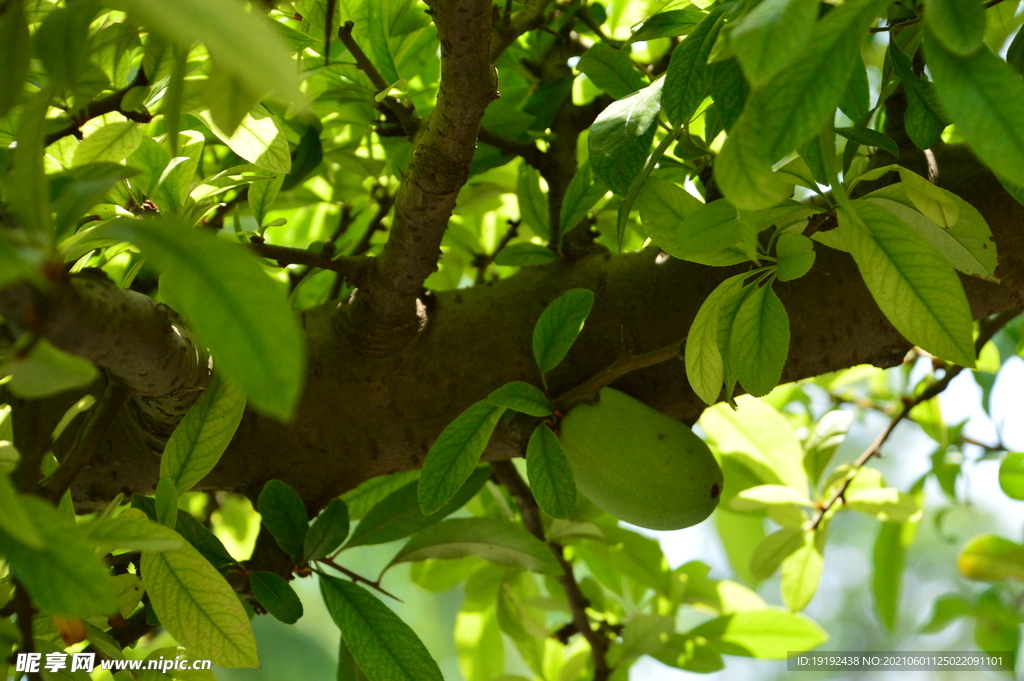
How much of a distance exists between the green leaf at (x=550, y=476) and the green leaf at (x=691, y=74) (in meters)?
0.21

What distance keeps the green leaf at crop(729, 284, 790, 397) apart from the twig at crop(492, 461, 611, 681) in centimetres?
31

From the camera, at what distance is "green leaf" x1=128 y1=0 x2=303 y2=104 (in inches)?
7.0

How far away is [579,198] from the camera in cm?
51

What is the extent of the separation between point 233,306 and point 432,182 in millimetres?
216

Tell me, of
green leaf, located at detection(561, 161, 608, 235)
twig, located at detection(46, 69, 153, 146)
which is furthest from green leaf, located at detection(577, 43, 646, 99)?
twig, located at detection(46, 69, 153, 146)

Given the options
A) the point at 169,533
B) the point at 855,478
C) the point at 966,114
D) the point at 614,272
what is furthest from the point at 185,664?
the point at 855,478

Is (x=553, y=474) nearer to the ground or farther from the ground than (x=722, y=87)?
nearer to the ground

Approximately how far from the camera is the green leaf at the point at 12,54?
0.77 ft

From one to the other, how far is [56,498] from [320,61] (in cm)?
36

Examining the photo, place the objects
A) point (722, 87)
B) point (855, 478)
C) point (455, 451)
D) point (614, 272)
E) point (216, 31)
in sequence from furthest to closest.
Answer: point (855, 478), point (614, 272), point (455, 451), point (722, 87), point (216, 31)

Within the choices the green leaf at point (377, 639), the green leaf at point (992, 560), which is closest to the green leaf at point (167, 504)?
the green leaf at point (377, 639)

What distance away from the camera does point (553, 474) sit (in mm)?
431

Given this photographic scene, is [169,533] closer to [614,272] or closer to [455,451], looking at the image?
[455,451]

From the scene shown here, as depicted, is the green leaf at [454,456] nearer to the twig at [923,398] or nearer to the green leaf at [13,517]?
the green leaf at [13,517]
